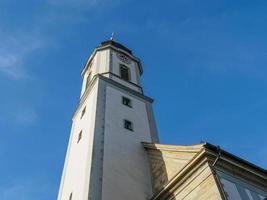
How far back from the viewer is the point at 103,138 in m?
16.3

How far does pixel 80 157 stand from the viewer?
16.3 metres

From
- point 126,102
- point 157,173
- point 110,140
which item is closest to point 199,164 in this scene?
point 157,173

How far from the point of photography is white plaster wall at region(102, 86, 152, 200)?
560 inches

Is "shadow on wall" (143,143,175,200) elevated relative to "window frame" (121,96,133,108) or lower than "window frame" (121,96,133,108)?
lower

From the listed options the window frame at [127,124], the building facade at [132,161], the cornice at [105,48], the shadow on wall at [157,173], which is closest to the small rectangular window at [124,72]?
the building facade at [132,161]

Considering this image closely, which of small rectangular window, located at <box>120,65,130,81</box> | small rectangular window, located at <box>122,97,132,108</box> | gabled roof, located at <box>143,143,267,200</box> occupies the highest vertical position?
small rectangular window, located at <box>120,65,130,81</box>

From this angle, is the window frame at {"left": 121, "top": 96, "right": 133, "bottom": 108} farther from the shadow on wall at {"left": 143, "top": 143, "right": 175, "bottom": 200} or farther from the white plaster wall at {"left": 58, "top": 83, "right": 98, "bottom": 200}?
the shadow on wall at {"left": 143, "top": 143, "right": 175, "bottom": 200}

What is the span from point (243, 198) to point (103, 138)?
278 inches

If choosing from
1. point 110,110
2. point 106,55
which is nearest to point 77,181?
point 110,110

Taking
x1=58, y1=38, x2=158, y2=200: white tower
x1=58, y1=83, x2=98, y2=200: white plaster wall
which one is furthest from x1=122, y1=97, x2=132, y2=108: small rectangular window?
x1=58, y1=83, x2=98, y2=200: white plaster wall

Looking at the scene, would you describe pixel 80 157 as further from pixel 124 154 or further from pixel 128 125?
pixel 128 125

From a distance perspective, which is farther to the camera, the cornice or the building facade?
the cornice

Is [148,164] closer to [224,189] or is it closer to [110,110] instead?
[110,110]

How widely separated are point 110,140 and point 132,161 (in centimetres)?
144
